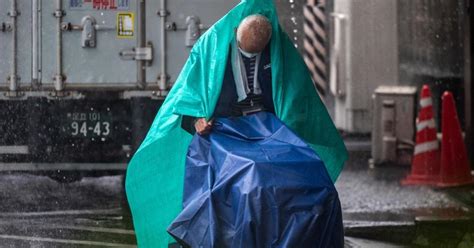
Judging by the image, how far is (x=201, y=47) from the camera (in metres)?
6.97

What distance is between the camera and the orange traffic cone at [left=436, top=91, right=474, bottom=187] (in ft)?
41.9

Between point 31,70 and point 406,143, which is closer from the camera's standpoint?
point 31,70

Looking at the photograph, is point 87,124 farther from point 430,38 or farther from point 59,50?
point 430,38

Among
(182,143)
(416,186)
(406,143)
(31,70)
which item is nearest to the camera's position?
(182,143)

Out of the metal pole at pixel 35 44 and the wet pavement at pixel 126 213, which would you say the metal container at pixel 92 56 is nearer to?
the metal pole at pixel 35 44

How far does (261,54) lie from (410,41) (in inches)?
399

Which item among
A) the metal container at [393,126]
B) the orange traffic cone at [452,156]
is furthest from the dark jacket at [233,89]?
the metal container at [393,126]

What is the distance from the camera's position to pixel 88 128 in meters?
11.3

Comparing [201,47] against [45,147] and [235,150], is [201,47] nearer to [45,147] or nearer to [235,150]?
[235,150]

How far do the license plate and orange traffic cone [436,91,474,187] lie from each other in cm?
353

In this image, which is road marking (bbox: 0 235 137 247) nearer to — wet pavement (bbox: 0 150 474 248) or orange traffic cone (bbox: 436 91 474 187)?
wet pavement (bbox: 0 150 474 248)

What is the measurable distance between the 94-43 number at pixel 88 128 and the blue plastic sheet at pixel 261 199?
15.5ft

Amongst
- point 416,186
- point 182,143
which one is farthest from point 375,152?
point 182,143

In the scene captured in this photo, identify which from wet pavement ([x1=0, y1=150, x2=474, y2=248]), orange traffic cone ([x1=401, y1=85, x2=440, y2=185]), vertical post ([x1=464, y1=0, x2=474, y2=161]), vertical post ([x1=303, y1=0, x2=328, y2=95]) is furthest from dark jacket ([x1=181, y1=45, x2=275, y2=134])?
vertical post ([x1=303, y1=0, x2=328, y2=95])
